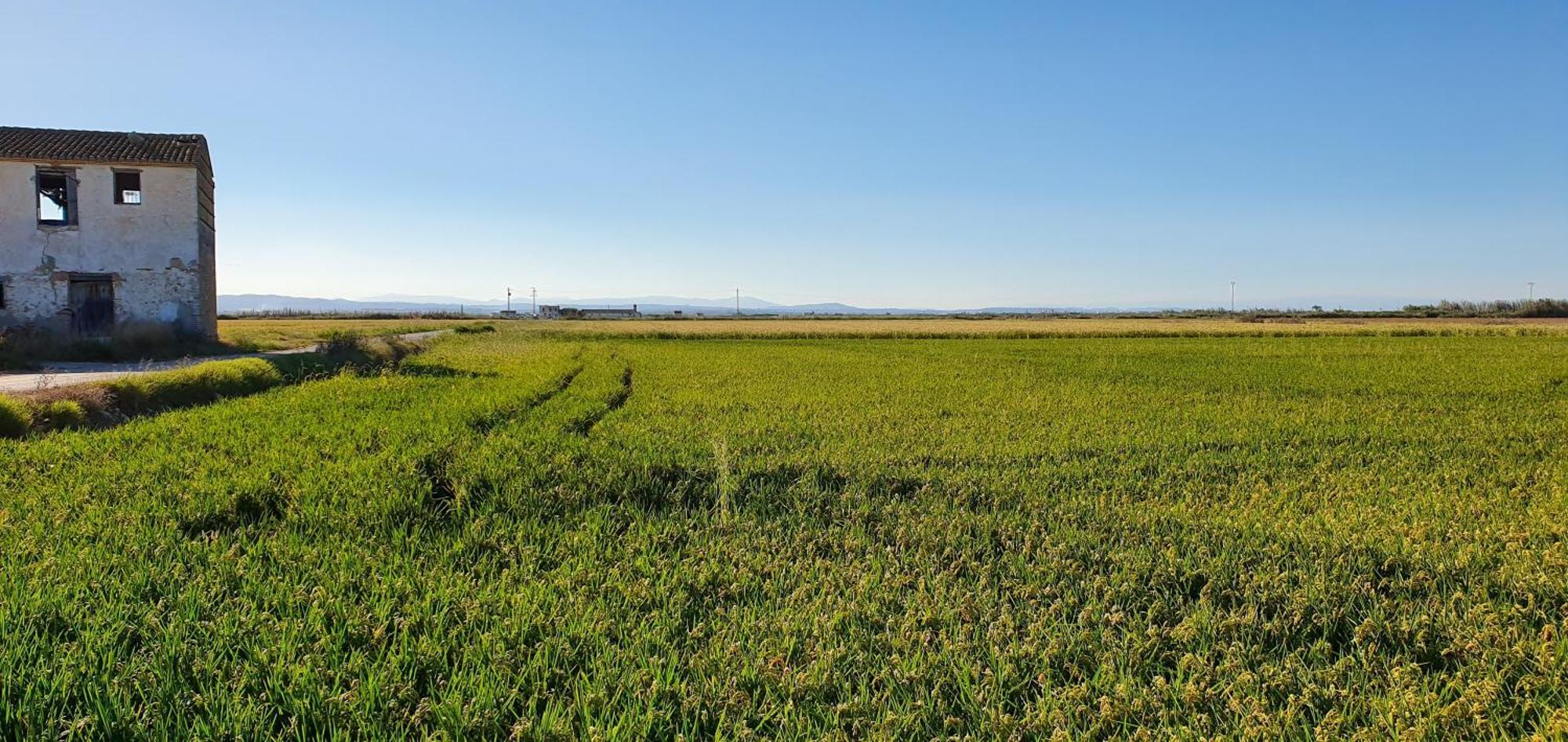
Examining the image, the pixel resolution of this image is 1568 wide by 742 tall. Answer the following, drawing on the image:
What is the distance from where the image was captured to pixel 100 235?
2245 centimetres

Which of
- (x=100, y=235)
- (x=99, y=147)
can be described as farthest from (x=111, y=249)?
(x=99, y=147)

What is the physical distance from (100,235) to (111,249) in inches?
18.1

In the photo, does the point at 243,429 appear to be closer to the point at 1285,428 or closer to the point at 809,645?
the point at 809,645

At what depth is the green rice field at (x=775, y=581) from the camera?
2824 millimetres

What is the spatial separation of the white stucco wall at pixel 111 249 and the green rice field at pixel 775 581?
16961 millimetres

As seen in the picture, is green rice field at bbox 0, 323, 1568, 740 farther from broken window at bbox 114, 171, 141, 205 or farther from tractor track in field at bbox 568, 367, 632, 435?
broken window at bbox 114, 171, 141, 205

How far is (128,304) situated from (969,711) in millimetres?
27566

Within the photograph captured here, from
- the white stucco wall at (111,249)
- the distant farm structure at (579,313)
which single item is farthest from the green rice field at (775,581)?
the distant farm structure at (579,313)

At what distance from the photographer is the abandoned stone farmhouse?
21922mm

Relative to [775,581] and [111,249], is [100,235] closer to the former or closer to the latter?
[111,249]

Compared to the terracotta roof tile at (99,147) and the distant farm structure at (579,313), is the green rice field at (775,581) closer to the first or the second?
the terracotta roof tile at (99,147)

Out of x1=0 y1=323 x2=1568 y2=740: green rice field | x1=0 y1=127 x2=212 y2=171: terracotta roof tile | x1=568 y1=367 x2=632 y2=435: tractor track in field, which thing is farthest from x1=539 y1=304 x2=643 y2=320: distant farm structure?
x1=0 y1=323 x2=1568 y2=740: green rice field

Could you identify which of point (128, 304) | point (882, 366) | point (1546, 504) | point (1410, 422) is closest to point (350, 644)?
point (1546, 504)

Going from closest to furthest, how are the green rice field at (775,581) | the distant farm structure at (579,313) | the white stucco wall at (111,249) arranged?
the green rice field at (775,581) < the white stucco wall at (111,249) < the distant farm structure at (579,313)
